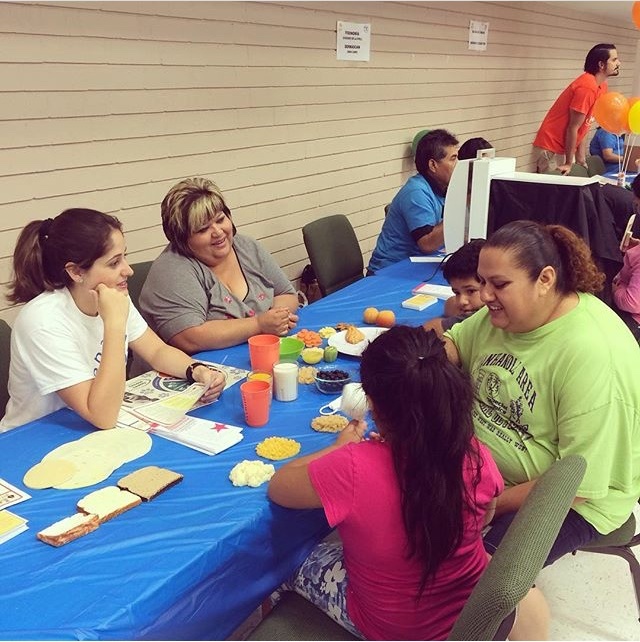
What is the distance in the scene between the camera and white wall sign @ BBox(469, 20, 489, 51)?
17.4 ft

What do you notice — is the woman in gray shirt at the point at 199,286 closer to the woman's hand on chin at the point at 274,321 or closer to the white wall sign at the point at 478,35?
the woman's hand on chin at the point at 274,321

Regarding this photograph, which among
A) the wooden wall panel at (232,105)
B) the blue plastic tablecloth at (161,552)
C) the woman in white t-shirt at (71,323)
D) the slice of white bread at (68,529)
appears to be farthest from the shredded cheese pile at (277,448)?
the wooden wall panel at (232,105)

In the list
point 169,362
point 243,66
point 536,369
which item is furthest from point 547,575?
point 243,66

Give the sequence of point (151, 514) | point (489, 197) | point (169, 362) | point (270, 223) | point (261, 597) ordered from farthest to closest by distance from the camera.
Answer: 1. point (270, 223)
2. point (489, 197)
3. point (169, 362)
4. point (261, 597)
5. point (151, 514)

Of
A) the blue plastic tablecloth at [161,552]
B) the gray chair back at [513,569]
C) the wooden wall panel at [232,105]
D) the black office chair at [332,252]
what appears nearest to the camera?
the gray chair back at [513,569]

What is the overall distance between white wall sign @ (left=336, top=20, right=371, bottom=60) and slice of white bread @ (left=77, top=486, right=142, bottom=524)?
11.4 ft

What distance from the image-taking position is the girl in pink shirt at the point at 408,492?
3.63 ft

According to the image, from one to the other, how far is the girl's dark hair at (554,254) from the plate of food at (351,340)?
23.9 inches

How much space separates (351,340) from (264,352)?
0.38m

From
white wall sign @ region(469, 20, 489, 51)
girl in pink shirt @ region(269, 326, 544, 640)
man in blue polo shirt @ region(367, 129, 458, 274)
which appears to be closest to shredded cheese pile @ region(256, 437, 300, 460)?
girl in pink shirt @ region(269, 326, 544, 640)

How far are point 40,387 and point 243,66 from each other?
2.39 metres

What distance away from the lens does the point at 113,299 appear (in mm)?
1676

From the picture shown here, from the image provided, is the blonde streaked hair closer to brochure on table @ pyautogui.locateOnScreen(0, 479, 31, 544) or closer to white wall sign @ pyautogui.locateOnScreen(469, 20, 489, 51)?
brochure on table @ pyautogui.locateOnScreen(0, 479, 31, 544)

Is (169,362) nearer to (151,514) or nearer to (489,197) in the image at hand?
(151,514)
